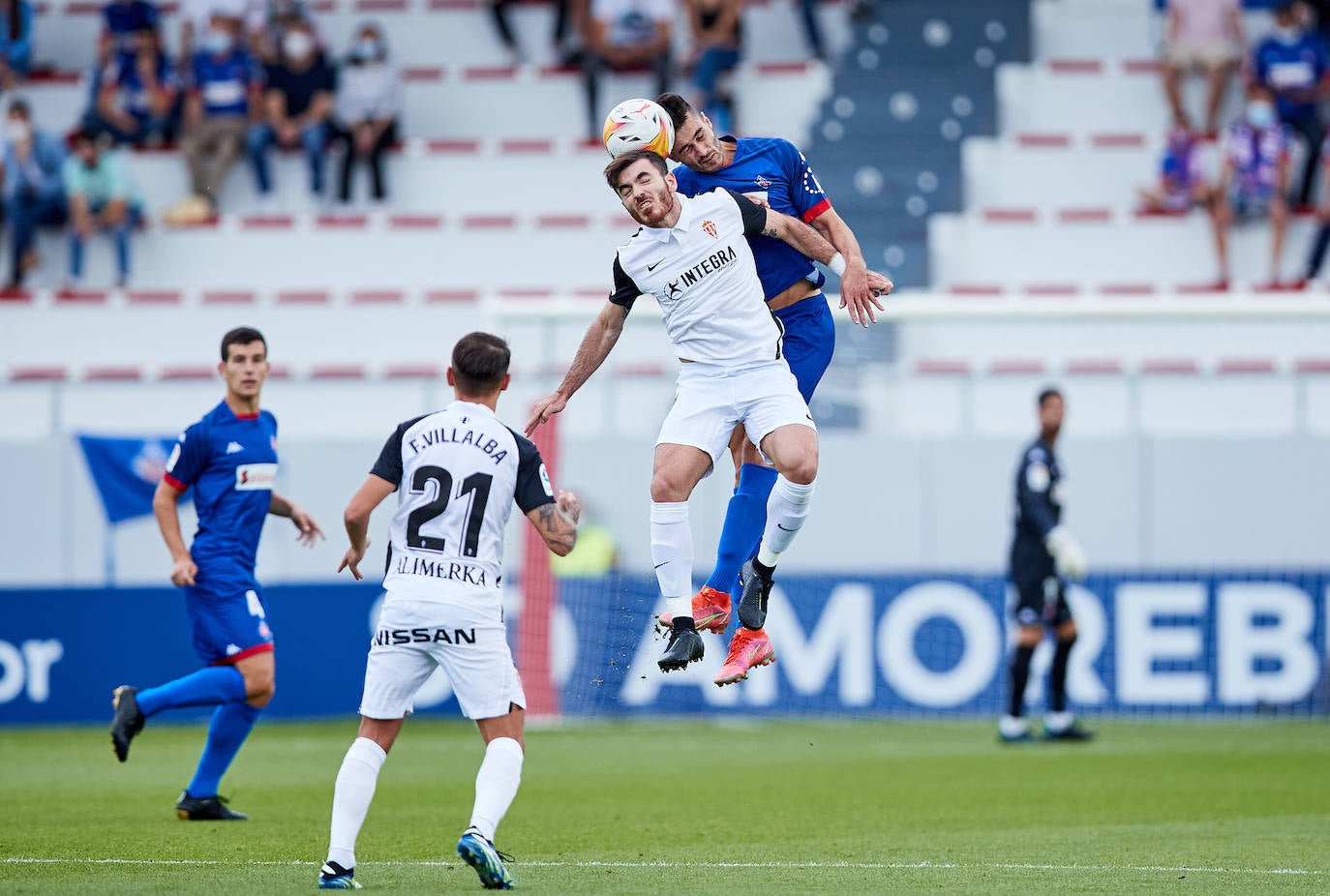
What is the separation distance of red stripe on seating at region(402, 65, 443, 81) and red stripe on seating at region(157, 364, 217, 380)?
5.13 meters

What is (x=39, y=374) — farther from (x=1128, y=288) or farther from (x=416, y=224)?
(x=1128, y=288)

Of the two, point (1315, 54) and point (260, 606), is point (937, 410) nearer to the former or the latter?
point (1315, 54)

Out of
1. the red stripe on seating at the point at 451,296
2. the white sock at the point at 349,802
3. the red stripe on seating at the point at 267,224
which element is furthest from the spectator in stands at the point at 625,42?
the white sock at the point at 349,802

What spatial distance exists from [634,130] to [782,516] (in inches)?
74.5

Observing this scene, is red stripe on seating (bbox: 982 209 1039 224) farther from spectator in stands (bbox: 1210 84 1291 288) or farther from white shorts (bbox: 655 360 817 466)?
white shorts (bbox: 655 360 817 466)

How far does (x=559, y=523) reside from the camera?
23.2 feet

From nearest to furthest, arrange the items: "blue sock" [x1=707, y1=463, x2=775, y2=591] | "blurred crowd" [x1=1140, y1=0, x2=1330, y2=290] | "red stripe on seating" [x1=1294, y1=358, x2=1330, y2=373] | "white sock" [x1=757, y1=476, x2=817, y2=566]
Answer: "white sock" [x1=757, y1=476, x2=817, y2=566] → "blue sock" [x1=707, y1=463, x2=775, y2=591] → "red stripe on seating" [x1=1294, y1=358, x2=1330, y2=373] → "blurred crowd" [x1=1140, y1=0, x2=1330, y2=290]

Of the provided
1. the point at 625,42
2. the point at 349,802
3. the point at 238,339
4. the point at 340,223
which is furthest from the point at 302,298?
the point at 349,802

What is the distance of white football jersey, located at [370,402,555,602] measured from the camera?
707cm

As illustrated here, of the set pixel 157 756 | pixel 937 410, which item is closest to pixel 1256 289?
pixel 937 410

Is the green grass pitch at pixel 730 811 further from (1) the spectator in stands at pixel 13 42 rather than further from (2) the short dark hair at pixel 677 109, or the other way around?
(1) the spectator in stands at pixel 13 42

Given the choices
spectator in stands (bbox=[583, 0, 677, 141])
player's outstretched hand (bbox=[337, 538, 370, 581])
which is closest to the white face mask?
spectator in stands (bbox=[583, 0, 677, 141])

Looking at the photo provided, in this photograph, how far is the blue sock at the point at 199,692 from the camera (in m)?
9.90

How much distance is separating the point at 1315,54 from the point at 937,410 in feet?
22.4
